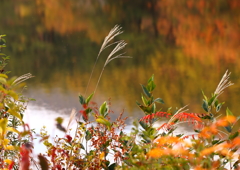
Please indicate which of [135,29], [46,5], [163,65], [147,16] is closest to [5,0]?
[46,5]

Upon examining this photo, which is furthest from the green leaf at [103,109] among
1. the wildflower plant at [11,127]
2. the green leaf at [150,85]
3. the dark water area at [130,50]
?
the dark water area at [130,50]

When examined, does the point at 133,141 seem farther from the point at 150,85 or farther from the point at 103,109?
the point at 150,85

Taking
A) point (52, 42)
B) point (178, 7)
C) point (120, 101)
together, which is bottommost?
point (120, 101)

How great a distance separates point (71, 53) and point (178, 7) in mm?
10881

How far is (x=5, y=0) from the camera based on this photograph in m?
24.2

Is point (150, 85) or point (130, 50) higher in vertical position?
point (130, 50)

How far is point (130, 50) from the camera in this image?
1116 centimetres

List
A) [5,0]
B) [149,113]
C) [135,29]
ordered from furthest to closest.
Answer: [5,0], [135,29], [149,113]

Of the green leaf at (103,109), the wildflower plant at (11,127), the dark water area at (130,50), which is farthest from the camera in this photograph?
the dark water area at (130,50)

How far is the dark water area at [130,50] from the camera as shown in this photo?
22.5ft

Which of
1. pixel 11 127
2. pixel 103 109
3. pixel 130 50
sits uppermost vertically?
pixel 130 50

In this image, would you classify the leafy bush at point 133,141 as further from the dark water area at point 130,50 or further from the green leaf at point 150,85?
the dark water area at point 130,50

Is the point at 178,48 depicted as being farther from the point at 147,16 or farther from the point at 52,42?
the point at 147,16

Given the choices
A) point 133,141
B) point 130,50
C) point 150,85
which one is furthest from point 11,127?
point 130,50
